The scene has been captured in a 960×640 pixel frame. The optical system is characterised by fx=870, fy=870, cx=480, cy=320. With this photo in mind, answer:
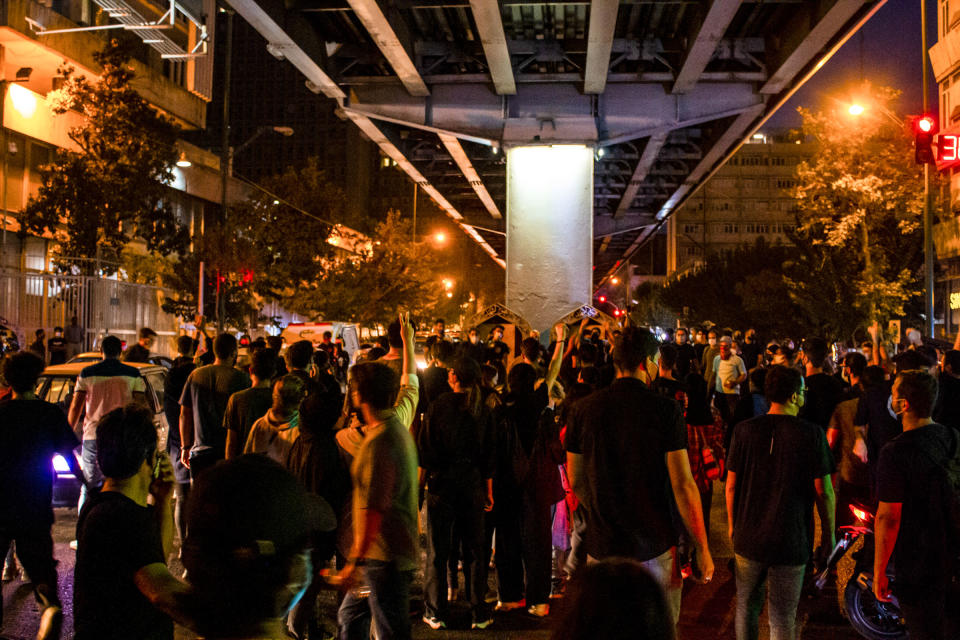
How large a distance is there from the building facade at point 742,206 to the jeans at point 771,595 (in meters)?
131

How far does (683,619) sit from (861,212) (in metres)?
27.5

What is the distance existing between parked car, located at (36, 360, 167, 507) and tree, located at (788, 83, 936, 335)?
82.1 ft

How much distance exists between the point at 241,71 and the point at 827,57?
5693 inches

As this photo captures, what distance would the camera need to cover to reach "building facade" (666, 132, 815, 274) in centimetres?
13300

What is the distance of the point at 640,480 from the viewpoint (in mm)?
4125

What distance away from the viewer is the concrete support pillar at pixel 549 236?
16172 mm

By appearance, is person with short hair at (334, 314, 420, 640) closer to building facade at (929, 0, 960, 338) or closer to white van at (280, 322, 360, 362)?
white van at (280, 322, 360, 362)

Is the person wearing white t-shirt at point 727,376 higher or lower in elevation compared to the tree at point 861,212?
lower

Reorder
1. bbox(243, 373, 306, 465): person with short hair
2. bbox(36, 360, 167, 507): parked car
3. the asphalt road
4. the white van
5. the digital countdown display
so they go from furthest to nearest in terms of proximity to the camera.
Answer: the white van → the digital countdown display → bbox(36, 360, 167, 507): parked car → the asphalt road → bbox(243, 373, 306, 465): person with short hair

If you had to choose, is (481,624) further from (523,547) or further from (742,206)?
(742,206)

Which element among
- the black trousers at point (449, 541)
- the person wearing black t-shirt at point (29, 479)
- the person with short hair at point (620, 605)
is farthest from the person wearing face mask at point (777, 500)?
the person wearing black t-shirt at point (29, 479)

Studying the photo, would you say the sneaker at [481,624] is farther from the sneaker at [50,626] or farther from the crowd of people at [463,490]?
the sneaker at [50,626]

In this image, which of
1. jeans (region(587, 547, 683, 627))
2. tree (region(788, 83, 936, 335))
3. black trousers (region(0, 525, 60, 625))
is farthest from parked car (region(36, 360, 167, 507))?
tree (region(788, 83, 936, 335))

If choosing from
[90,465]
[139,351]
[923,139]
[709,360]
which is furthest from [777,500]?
[923,139]
